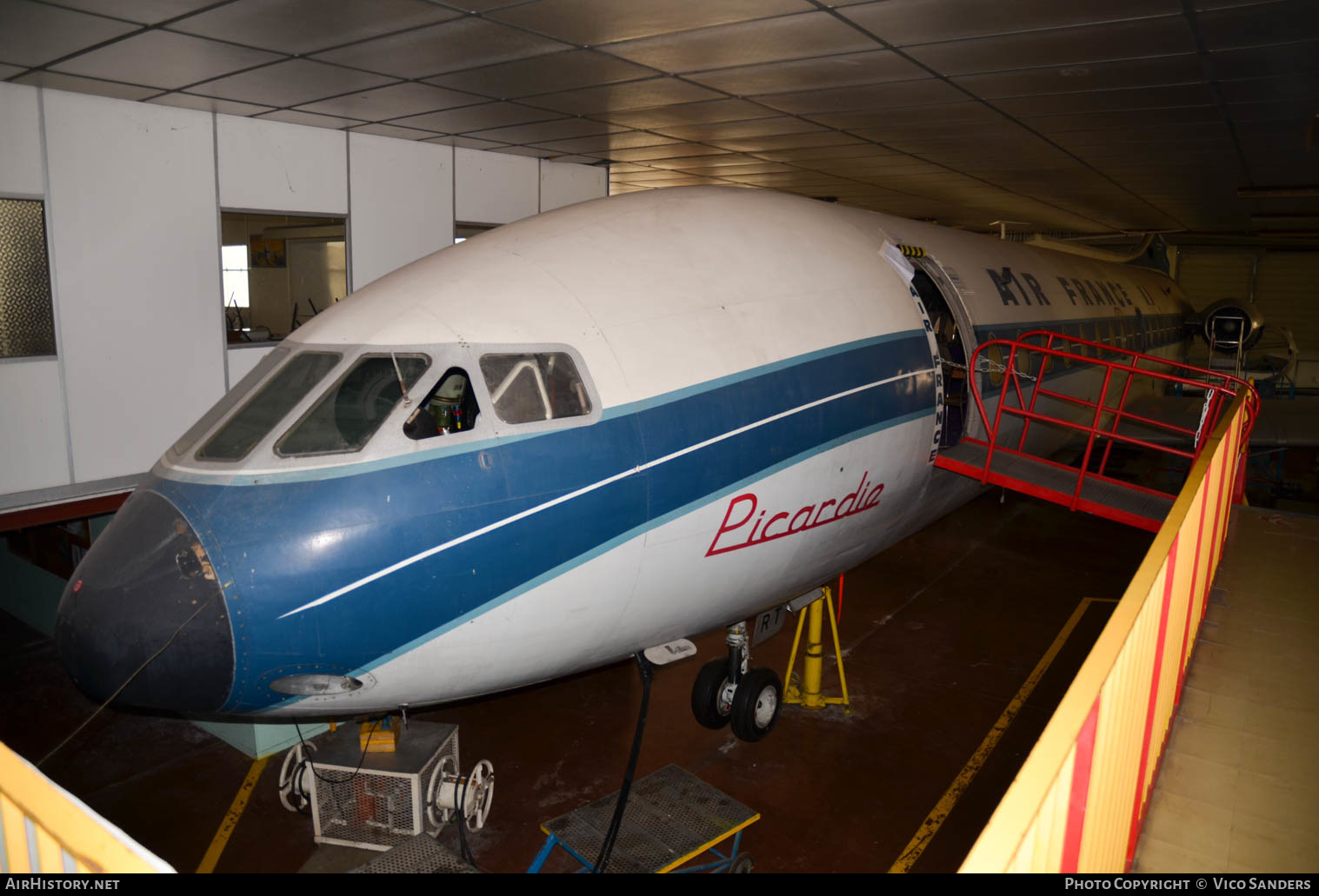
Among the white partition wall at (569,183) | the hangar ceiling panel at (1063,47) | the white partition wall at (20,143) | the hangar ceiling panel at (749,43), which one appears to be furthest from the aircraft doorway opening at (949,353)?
the white partition wall at (20,143)

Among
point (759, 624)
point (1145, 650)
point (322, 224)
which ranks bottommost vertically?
point (759, 624)

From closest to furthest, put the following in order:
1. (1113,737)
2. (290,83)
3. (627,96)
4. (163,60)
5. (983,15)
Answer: (1113,737) → (983,15) → (163,60) → (290,83) → (627,96)

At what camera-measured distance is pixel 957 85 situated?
9.23 meters

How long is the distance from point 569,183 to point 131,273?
785 cm

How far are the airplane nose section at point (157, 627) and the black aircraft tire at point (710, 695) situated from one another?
5.46m

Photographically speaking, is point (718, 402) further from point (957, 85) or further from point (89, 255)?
point (89, 255)

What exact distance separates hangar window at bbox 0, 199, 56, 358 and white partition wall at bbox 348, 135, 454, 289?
3629mm

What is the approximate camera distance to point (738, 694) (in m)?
9.02

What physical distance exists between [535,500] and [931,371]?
4.39 metres

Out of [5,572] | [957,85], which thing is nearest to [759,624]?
[957,85]

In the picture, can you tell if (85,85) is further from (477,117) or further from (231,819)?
(231,819)

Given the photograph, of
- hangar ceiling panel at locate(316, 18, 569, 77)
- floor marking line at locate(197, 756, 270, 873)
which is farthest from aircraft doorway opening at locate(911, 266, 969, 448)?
floor marking line at locate(197, 756, 270, 873)

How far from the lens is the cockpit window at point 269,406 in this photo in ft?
17.1

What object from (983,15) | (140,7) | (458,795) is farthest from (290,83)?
(458,795)
